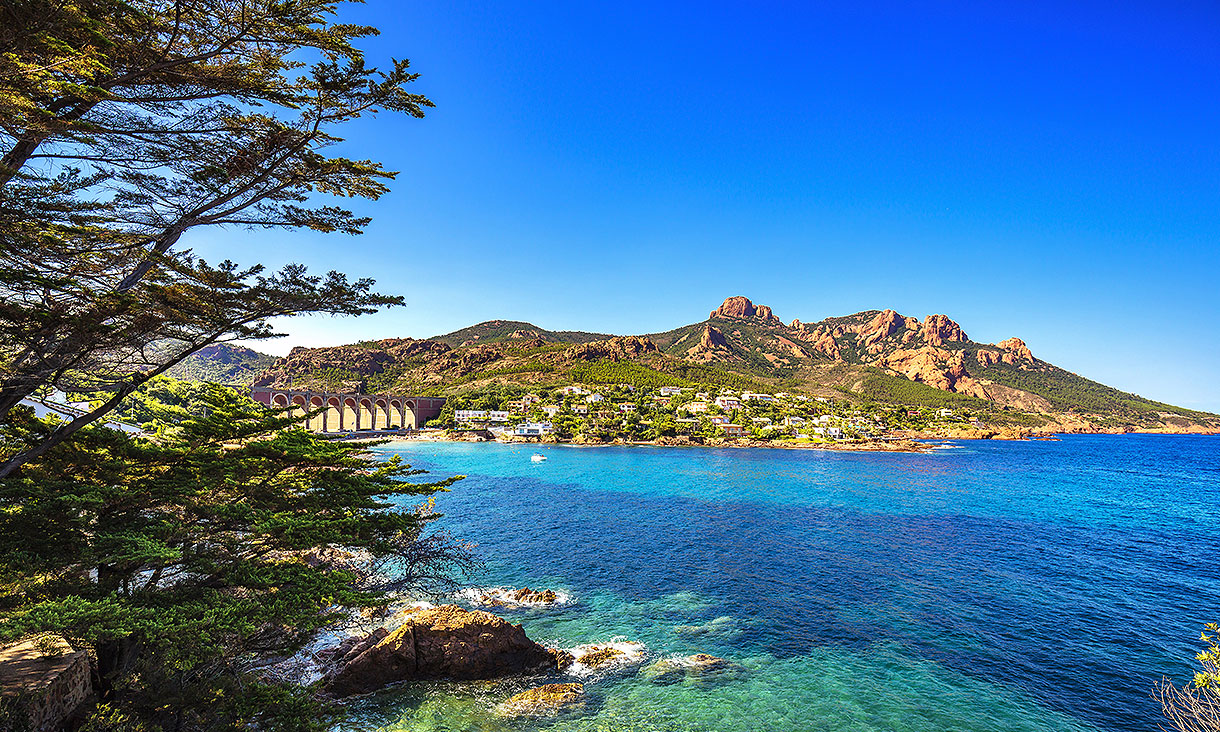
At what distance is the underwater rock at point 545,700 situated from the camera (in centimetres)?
1333

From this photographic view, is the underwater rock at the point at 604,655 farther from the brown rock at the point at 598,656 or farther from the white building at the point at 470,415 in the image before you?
the white building at the point at 470,415

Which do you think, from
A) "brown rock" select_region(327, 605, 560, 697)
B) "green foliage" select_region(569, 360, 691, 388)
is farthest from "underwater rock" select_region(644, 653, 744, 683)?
"green foliage" select_region(569, 360, 691, 388)

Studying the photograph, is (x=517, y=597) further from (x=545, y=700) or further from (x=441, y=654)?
(x=545, y=700)

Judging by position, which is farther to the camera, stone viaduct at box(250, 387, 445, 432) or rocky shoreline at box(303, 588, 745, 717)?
stone viaduct at box(250, 387, 445, 432)

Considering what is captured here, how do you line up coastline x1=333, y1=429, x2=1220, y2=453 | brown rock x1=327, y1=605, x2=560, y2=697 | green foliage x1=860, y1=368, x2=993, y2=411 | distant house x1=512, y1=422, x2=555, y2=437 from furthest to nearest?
green foliage x1=860, y1=368, x2=993, y2=411
distant house x1=512, y1=422, x2=555, y2=437
coastline x1=333, y1=429, x2=1220, y2=453
brown rock x1=327, y1=605, x2=560, y2=697

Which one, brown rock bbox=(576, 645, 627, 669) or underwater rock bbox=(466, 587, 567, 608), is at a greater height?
brown rock bbox=(576, 645, 627, 669)

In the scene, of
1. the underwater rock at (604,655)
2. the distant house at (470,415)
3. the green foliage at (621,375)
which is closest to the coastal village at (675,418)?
the distant house at (470,415)

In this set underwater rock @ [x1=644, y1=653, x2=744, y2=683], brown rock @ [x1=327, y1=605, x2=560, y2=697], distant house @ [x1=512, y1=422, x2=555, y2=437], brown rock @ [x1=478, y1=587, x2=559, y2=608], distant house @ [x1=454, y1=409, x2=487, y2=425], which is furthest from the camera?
distant house @ [x1=454, y1=409, x2=487, y2=425]

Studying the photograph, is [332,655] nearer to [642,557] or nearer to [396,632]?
[396,632]

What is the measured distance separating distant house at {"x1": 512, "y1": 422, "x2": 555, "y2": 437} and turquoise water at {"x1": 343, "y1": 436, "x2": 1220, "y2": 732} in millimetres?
55418

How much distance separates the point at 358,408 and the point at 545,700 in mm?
117361

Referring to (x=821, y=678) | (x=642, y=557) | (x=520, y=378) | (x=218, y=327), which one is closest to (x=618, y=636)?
(x=821, y=678)

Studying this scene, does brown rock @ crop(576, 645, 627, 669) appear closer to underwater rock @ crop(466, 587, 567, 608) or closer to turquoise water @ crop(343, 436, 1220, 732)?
turquoise water @ crop(343, 436, 1220, 732)

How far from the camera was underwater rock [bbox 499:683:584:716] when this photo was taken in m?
13.3
